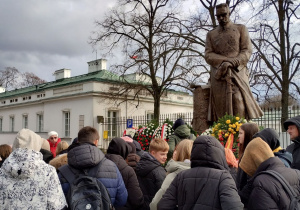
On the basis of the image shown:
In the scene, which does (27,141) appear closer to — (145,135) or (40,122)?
(145,135)

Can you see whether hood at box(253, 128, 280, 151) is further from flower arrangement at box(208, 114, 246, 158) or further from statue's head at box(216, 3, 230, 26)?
statue's head at box(216, 3, 230, 26)

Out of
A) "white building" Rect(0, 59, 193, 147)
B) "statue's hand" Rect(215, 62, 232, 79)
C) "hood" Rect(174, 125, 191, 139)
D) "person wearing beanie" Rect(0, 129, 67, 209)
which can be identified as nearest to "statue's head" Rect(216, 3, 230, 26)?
"statue's hand" Rect(215, 62, 232, 79)

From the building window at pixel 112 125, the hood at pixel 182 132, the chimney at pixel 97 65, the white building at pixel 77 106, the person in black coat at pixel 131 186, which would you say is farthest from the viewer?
the chimney at pixel 97 65

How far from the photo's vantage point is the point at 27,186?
2.84 m

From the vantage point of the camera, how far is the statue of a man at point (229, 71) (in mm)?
7289

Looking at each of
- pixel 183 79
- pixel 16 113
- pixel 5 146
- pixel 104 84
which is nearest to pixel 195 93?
pixel 5 146

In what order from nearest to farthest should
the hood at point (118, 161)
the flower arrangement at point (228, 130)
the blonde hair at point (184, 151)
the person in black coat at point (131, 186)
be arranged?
the blonde hair at point (184, 151) → the person in black coat at point (131, 186) → the hood at point (118, 161) → the flower arrangement at point (228, 130)

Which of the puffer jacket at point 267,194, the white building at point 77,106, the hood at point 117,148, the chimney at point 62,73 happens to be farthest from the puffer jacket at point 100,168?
the chimney at point 62,73

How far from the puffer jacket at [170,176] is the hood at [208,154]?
1.29 ft

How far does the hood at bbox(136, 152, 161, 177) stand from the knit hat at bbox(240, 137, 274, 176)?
3.73 ft

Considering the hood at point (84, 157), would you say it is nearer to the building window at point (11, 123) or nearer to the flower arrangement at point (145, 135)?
the flower arrangement at point (145, 135)

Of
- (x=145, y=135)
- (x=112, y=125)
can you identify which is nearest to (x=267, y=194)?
(x=145, y=135)

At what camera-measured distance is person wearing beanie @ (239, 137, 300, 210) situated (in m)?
2.42

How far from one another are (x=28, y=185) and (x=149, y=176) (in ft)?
4.34
